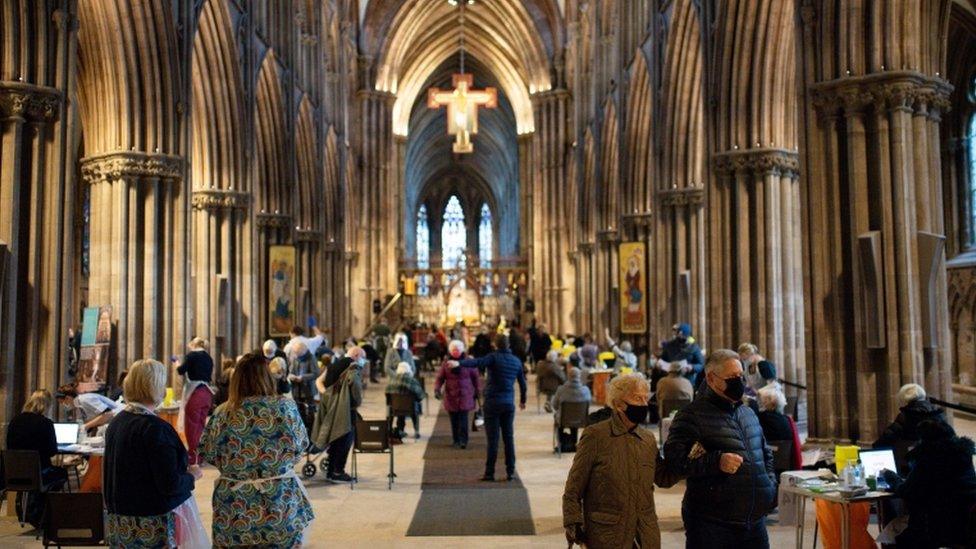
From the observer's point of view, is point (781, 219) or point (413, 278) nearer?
point (781, 219)

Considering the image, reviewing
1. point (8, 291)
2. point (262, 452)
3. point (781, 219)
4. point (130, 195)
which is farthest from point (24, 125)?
point (781, 219)

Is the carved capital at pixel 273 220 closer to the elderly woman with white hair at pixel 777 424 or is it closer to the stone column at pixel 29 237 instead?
the stone column at pixel 29 237

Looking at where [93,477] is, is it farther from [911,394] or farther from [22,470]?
[911,394]

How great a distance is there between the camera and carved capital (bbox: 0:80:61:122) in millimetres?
11023

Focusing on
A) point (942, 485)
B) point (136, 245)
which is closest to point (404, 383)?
point (136, 245)

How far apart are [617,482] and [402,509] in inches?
212

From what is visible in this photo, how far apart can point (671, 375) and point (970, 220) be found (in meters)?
11.8

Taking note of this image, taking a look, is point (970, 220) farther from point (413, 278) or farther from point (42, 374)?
point (413, 278)

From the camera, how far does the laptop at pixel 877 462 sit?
22.4 feet

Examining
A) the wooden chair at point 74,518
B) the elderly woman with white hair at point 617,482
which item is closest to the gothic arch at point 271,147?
the wooden chair at point 74,518

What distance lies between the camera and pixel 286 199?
88.4 ft

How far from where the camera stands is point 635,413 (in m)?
4.77

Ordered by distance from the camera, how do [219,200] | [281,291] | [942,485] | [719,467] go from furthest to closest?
1. [281,291]
2. [219,200]
3. [942,485]
4. [719,467]

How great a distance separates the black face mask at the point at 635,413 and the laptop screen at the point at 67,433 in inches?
249
